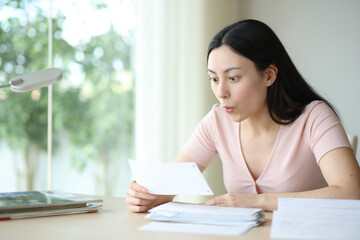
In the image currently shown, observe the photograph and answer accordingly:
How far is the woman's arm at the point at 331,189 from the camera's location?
4.73 feet

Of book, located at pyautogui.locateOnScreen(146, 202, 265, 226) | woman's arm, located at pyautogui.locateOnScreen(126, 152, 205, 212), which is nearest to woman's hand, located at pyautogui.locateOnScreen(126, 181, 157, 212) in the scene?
woman's arm, located at pyautogui.locateOnScreen(126, 152, 205, 212)

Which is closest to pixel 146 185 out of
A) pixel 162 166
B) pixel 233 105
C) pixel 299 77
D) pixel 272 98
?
pixel 162 166

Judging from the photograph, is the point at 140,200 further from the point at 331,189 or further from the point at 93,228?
the point at 331,189

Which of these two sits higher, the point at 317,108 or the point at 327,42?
Result: the point at 327,42

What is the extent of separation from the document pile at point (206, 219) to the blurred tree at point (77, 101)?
250cm

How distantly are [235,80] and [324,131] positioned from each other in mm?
354

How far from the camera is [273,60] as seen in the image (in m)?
1.75

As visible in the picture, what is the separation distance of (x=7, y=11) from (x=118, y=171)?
4.84ft

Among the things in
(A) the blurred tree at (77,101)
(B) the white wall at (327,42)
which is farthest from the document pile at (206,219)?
(A) the blurred tree at (77,101)

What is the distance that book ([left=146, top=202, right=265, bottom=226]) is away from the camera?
4.08ft

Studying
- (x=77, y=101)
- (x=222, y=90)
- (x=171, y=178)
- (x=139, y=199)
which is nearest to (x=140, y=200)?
(x=139, y=199)

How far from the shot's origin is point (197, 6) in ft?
10.4

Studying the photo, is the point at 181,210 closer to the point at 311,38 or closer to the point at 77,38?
the point at 311,38

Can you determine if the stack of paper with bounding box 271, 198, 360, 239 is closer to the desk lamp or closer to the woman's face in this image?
the woman's face
